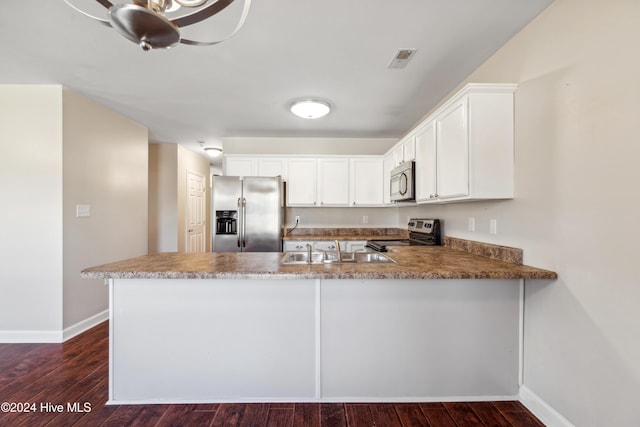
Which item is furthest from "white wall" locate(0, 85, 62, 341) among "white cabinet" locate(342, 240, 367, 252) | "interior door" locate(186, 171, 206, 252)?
"white cabinet" locate(342, 240, 367, 252)

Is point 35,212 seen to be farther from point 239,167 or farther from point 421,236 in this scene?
point 421,236

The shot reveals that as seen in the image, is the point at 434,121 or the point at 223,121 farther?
the point at 223,121

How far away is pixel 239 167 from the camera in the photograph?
4.02 metres

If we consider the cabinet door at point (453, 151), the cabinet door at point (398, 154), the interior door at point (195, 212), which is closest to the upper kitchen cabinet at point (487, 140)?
the cabinet door at point (453, 151)

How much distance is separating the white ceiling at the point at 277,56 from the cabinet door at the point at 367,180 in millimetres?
790

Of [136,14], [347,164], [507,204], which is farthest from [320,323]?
[347,164]

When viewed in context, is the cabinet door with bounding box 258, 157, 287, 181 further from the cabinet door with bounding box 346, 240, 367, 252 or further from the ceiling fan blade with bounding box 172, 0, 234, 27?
the ceiling fan blade with bounding box 172, 0, 234, 27

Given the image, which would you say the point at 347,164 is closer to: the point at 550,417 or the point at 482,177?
the point at 482,177

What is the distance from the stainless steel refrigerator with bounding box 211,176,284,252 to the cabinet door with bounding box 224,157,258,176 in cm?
40

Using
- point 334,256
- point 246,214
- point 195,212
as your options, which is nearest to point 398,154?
point 334,256

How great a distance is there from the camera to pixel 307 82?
2.59 meters

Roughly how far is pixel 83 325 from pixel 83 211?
47.8 inches

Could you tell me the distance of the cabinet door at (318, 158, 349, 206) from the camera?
409 centimetres

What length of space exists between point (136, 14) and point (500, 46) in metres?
2.30
